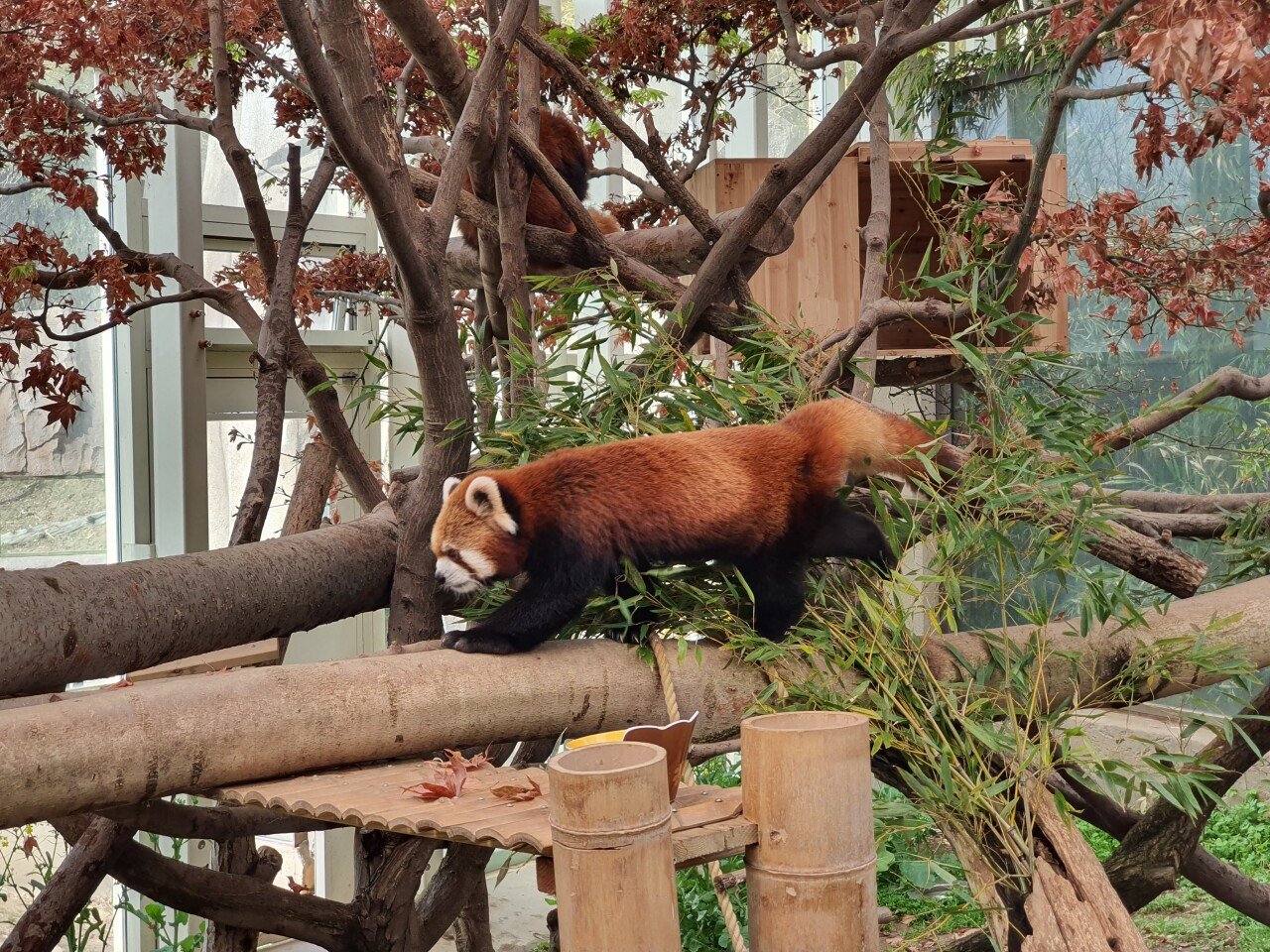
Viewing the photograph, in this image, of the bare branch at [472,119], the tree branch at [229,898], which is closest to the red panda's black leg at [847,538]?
the bare branch at [472,119]

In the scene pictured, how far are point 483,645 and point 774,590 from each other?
540 millimetres

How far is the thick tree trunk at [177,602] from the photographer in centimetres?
182

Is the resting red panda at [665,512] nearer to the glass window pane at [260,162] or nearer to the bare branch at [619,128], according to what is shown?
the bare branch at [619,128]

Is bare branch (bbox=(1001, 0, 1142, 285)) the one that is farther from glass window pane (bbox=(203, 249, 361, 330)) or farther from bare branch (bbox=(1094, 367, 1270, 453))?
glass window pane (bbox=(203, 249, 361, 330))

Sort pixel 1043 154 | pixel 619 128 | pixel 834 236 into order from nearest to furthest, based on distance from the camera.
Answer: pixel 1043 154 → pixel 619 128 → pixel 834 236

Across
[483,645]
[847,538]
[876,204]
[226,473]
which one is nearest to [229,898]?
[483,645]

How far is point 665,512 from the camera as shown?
1988mm

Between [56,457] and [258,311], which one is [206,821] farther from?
[258,311]

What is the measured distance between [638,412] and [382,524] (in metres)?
0.67

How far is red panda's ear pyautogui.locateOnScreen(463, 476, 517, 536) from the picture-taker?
2025 millimetres

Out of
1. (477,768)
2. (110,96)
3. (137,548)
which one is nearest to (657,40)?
(110,96)

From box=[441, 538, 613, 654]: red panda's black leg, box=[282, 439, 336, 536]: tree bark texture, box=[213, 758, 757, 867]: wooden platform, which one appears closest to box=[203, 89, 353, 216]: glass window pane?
box=[282, 439, 336, 536]: tree bark texture

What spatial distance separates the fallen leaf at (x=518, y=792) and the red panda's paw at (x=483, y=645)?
0.49 metres

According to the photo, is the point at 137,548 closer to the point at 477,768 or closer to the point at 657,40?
the point at 657,40
